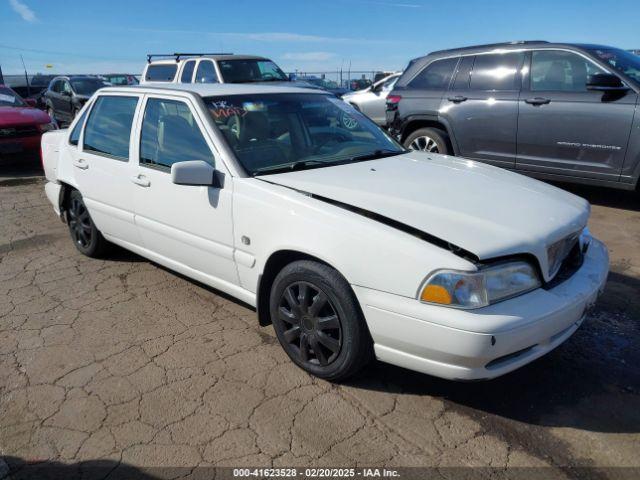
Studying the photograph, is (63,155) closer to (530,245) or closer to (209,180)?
(209,180)

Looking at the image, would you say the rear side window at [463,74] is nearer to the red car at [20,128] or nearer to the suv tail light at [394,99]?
the suv tail light at [394,99]

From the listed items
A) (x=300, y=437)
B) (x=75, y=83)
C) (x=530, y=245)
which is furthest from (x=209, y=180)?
(x=75, y=83)

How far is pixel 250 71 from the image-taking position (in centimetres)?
1087

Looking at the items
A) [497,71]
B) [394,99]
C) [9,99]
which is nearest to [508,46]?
[497,71]

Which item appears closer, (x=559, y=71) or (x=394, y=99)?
(x=559, y=71)

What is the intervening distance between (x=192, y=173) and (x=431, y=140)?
4821 mm

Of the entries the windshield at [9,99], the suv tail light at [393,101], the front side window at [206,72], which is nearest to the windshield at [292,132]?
the suv tail light at [393,101]

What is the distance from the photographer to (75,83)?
51.2ft

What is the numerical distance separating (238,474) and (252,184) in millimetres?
1556

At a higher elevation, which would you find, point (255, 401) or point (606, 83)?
point (606, 83)

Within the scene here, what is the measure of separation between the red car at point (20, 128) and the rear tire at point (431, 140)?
6.94 m

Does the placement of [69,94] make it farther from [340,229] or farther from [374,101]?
[340,229]

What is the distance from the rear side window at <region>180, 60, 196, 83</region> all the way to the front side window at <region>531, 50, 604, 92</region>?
711 centimetres

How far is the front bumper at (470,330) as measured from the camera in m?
2.29
